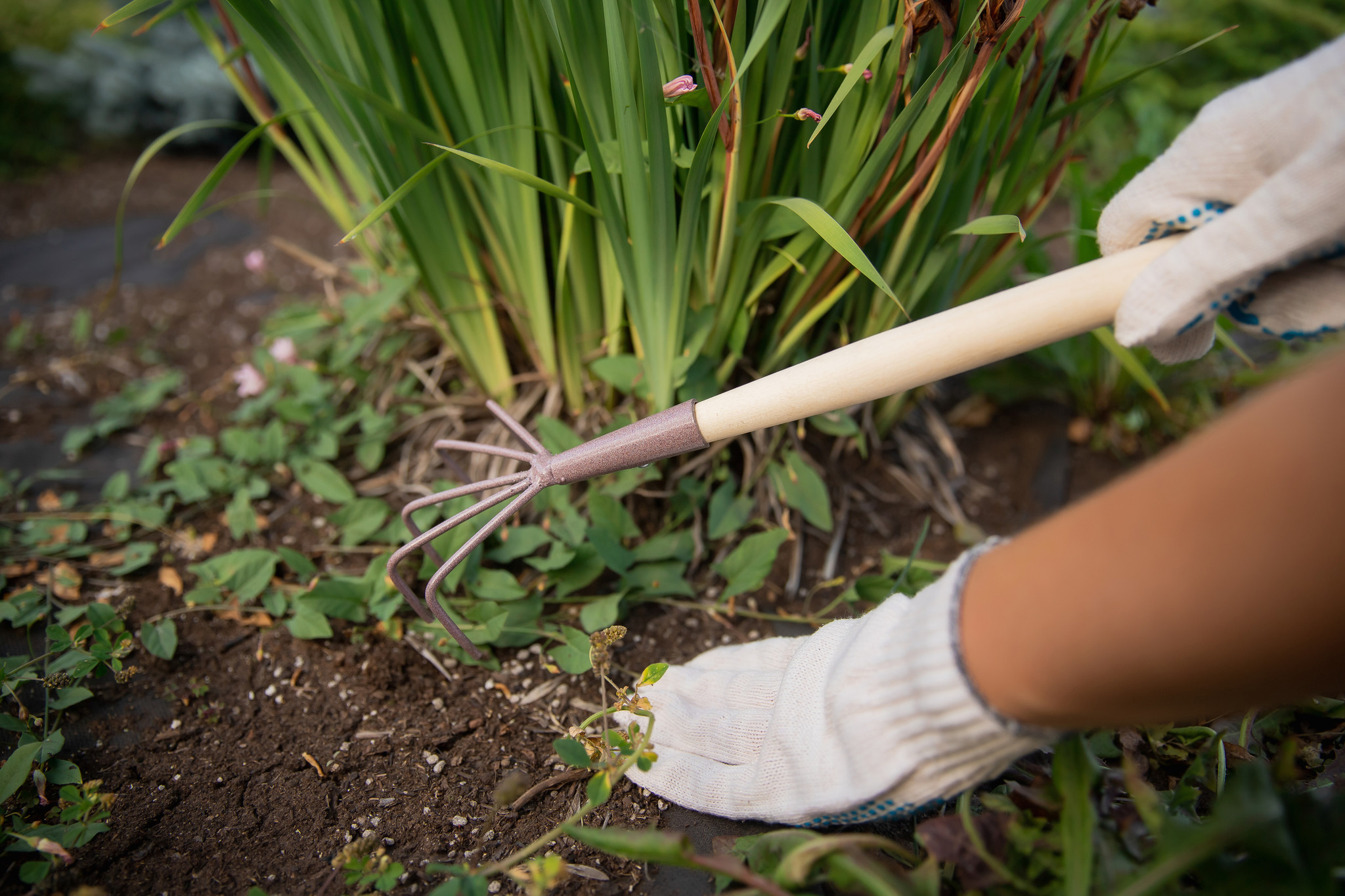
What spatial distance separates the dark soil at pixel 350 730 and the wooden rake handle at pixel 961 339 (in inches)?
19.3

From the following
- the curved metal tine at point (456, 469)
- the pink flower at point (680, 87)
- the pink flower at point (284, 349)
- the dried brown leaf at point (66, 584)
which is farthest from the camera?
the pink flower at point (284, 349)

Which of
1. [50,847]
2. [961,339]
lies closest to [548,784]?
[50,847]

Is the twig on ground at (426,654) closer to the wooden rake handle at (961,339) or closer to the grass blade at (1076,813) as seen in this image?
the wooden rake handle at (961,339)

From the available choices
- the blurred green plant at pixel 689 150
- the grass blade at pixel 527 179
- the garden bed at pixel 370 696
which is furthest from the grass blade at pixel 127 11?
the garden bed at pixel 370 696

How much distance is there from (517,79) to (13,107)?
2740 mm

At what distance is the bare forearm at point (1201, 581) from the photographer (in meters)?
0.45

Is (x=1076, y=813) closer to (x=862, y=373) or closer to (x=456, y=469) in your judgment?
(x=862, y=373)

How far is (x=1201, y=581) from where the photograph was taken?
18.7 inches

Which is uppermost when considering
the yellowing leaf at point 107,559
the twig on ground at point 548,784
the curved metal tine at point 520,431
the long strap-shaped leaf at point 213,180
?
the long strap-shaped leaf at point 213,180

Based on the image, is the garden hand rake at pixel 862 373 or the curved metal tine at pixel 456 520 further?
the curved metal tine at pixel 456 520

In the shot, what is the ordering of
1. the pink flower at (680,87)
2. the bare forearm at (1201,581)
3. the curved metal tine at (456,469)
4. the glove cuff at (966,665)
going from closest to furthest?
the bare forearm at (1201,581) → the glove cuff at (966,665) → the pink flower at (680,87) → the curved metal tine at (456,469)

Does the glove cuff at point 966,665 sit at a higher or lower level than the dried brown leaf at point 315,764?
higher

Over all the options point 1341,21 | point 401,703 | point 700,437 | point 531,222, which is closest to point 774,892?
point 700,437

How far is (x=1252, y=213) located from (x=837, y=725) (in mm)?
575
